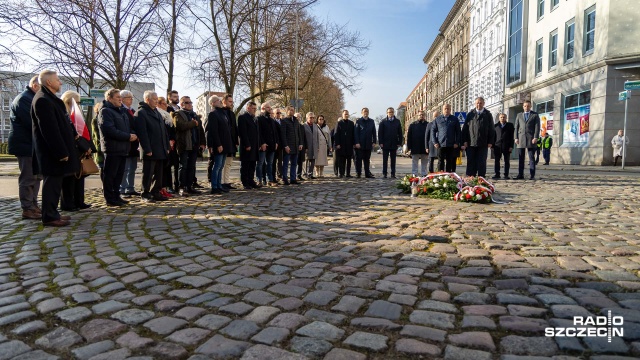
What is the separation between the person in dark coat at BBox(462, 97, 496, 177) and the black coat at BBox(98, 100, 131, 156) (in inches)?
341

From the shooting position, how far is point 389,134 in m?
13.4

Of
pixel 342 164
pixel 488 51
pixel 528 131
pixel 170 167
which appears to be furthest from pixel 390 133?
pixel 488 51

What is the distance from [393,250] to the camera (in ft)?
14.4

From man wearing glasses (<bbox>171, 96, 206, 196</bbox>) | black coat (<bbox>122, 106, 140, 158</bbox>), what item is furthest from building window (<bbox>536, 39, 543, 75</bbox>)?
black coat (<bbox>122, 106, 140, 158</bbox>)

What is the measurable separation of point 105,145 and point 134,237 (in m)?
3.12

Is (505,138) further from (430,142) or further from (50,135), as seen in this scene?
(50,135)

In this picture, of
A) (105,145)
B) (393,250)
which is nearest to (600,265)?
(393,250)

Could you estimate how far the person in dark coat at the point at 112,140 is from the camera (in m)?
7.55

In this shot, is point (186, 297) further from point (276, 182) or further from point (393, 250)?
point (276, 182)

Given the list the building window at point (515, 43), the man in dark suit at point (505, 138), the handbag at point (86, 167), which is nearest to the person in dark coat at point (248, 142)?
the handbag at point (86, 167)

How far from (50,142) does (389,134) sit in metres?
9.63

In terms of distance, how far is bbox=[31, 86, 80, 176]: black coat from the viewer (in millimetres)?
5621

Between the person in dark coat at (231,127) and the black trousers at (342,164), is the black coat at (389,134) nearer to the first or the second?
the black trousers at (342,164)

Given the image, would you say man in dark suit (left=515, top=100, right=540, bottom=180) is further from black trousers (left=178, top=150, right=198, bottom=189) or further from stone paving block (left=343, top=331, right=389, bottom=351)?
stone paving block (left=343, top=331, right=389, bottom=351)
